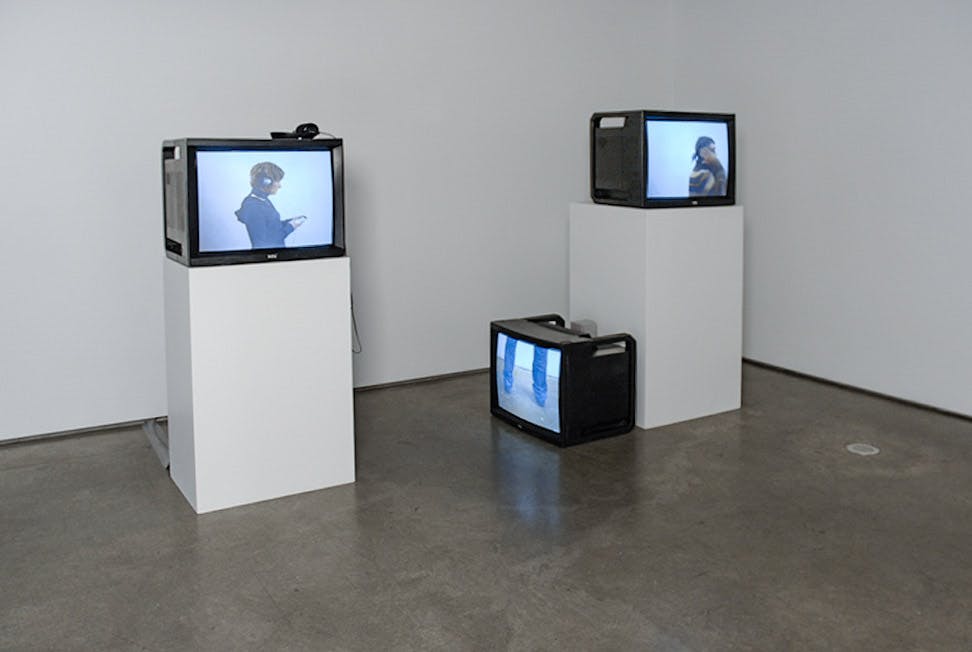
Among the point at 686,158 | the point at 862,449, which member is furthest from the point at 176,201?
the point at 862,449

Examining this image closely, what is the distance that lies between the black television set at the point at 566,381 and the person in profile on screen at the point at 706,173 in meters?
0.75

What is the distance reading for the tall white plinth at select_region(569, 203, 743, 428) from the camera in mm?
4270

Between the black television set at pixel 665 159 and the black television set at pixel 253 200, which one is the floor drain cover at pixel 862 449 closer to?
the black television set at pixel 665 159

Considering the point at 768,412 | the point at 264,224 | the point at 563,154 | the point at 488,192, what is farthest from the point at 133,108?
the point at 768,412

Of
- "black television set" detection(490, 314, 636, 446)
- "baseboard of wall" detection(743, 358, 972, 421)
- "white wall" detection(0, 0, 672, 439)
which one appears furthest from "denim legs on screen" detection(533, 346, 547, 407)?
"baseboard of wall" detection(743, 358, 972, 421)

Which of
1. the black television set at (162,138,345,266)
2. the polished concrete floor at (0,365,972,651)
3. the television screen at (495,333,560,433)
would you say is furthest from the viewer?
the television screen at (495,333,560,433)

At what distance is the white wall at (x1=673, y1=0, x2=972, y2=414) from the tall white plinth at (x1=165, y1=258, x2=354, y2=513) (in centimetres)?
272

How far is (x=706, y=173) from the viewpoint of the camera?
4.41m

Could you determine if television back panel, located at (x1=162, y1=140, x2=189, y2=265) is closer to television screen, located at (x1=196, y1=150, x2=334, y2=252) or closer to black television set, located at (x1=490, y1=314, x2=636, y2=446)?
television screen, located at (x1=196, y1=150, x2=334, y2=252)

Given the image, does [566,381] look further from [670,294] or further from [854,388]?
[854,388]

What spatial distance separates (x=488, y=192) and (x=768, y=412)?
188cm

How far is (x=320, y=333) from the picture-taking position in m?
3.59

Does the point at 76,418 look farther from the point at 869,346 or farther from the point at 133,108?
the point at 869,346

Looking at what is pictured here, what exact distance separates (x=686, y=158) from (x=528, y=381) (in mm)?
1207
